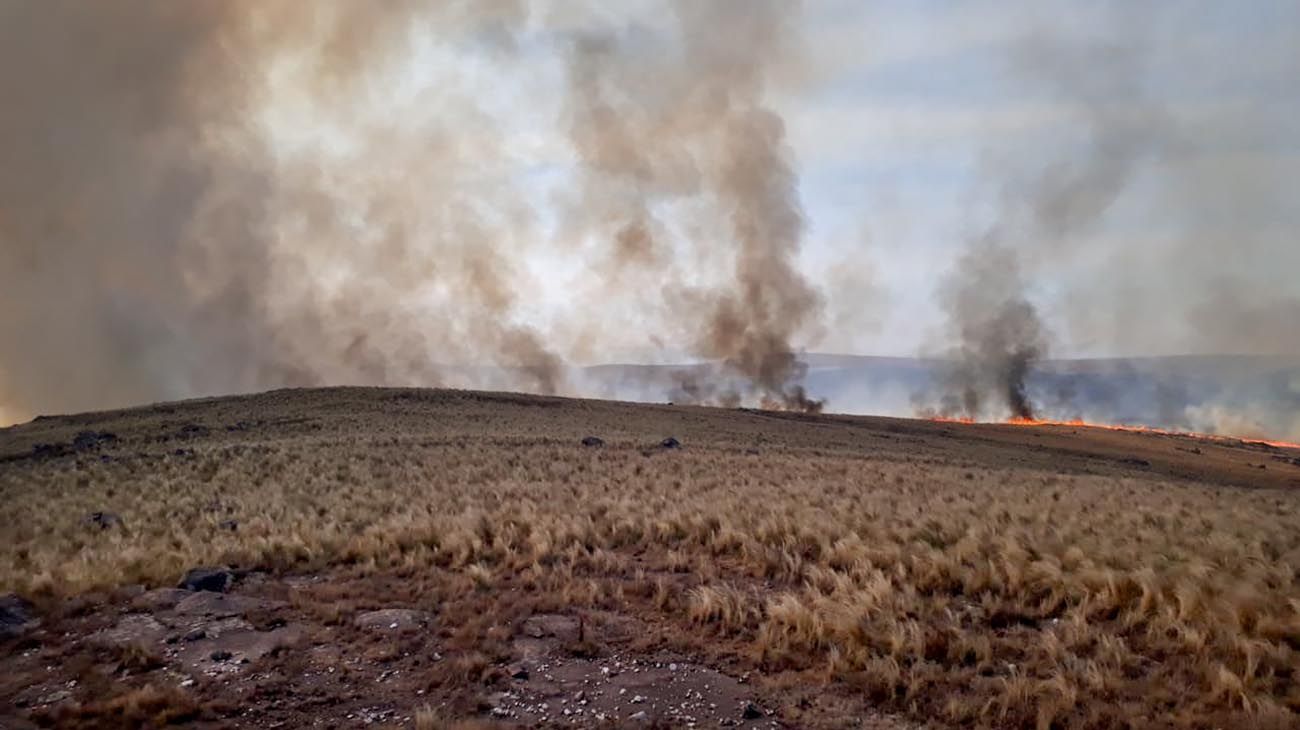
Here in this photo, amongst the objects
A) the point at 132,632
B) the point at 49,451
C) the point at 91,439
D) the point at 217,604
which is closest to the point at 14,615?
the point at 132,632

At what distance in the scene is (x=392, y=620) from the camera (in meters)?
9.86

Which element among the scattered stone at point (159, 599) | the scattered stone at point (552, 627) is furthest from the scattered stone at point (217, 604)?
the scattered stone at point (552, 627)

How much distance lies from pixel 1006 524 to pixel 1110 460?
4259 cm

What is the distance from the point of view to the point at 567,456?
2862cm

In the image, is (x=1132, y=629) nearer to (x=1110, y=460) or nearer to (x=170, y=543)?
(x=170, y=543)

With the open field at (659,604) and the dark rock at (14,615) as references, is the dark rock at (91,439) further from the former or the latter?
the dark rock at (14,615)

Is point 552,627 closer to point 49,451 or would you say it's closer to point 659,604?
point 659,604

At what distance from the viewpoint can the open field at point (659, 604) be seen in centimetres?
718

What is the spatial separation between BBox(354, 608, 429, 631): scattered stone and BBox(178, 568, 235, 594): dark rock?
9.61 ft

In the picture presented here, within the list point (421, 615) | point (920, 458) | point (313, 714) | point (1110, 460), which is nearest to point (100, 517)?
point (421, 615)

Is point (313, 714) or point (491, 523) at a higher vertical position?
point (491, 523)

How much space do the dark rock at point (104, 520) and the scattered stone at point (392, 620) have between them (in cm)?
1091

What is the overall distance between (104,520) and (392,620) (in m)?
12.0

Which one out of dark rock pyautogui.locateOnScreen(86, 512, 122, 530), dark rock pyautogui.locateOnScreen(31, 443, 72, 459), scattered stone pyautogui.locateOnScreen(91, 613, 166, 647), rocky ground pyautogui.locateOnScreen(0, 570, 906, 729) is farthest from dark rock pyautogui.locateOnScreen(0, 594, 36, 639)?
dark rock pyautogui.locateOnScreen(31, 443, 72, 459)
